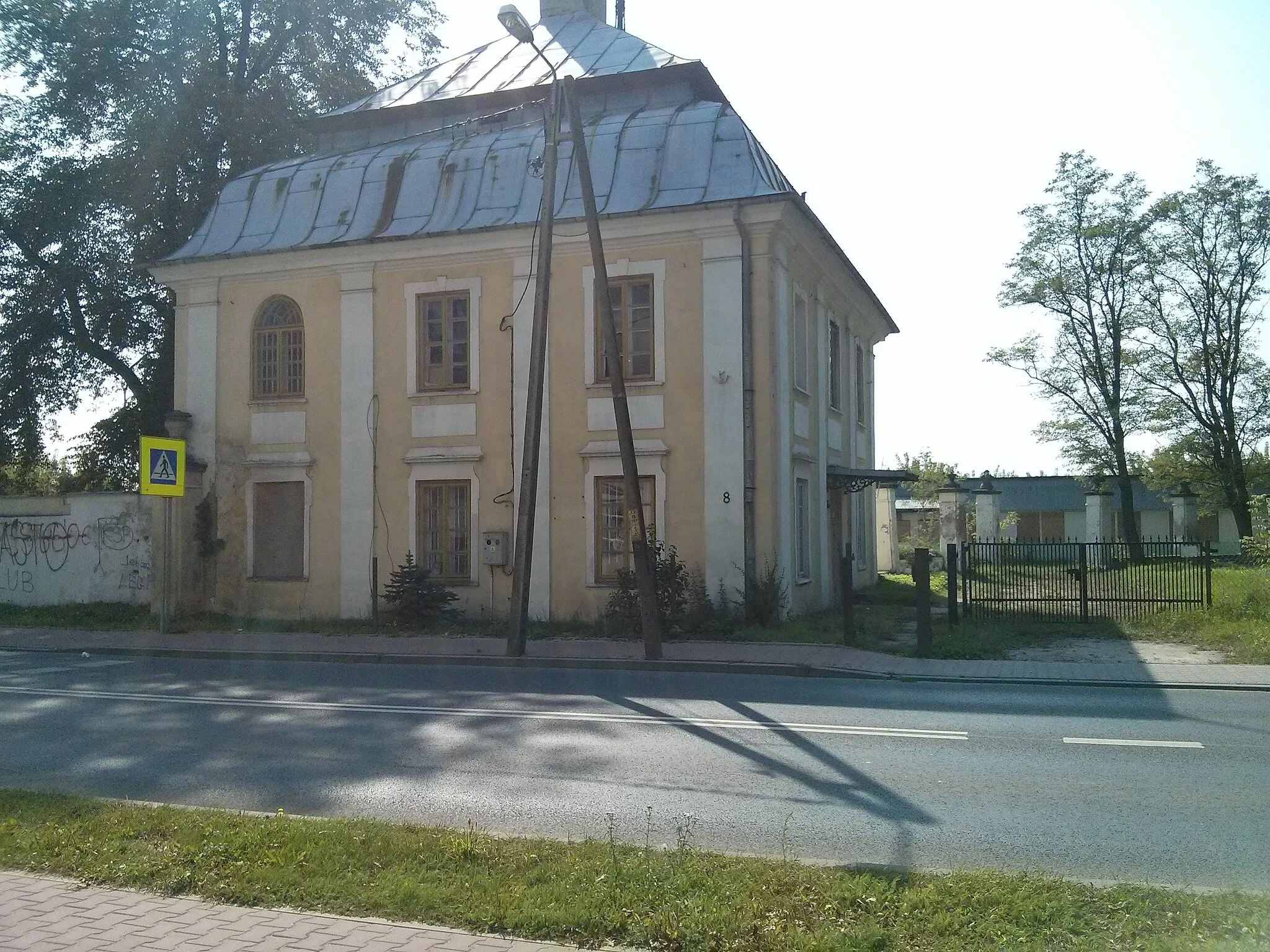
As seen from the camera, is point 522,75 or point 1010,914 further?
point 522,75

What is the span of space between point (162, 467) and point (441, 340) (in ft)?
16.8

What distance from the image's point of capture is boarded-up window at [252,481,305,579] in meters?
21.1

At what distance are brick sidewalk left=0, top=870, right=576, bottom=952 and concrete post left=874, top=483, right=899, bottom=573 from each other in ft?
94.0

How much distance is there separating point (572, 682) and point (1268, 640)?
8.94 metres

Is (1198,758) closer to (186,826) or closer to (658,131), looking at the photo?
(186,826)

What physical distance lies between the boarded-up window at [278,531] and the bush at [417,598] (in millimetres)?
2822

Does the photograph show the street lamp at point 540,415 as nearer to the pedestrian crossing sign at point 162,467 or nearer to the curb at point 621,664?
the curb at point 621,664

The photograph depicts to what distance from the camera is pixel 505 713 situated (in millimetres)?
10625

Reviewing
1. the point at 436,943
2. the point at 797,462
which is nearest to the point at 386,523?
the point at 797,462

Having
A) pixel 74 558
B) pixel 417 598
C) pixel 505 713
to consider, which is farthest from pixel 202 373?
pixel 505 713

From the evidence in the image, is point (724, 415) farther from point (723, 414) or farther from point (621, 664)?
point (621, 664)

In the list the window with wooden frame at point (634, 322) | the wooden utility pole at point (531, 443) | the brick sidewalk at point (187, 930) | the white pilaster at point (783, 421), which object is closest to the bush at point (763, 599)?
the white pilaster at point (783, 421)

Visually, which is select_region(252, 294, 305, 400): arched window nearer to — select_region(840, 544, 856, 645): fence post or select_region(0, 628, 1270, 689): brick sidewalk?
select_region(0, 628, 1270, 689): brick sidewalk

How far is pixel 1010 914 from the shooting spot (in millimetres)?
4738
